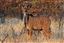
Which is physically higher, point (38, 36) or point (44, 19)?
point (44, 19)

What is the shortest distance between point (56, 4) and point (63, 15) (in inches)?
4.7

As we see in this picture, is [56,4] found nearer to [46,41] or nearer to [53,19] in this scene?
[53,19]

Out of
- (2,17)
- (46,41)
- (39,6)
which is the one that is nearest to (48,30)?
(46,41)

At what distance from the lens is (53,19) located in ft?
4.76

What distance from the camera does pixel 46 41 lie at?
1.45 m

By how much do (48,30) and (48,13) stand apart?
0.15 metres

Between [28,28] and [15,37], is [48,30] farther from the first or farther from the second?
[15,37]

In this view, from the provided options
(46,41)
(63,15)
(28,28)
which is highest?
(63,15)

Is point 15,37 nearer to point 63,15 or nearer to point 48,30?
point 48,30

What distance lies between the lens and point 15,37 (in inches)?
57.3

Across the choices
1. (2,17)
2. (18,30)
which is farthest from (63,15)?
(2,17)

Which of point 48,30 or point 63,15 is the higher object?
point 63,15

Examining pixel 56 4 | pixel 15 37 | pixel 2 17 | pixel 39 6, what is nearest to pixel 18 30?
pixel 15 37

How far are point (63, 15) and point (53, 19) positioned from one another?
9 centimetres
